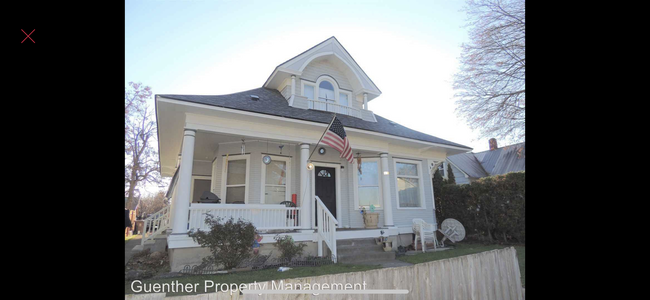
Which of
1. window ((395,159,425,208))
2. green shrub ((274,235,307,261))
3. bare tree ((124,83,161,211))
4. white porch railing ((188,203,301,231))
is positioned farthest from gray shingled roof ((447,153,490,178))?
bare tree ((124,83,161,211))

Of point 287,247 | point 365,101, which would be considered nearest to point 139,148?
point 365,101

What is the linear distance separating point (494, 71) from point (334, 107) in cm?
558

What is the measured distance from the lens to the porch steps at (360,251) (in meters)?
7.52

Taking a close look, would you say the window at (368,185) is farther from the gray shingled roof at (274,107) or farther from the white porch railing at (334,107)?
the white porch railing at (334,107)

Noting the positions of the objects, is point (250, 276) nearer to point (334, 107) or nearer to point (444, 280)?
point (444, 280)

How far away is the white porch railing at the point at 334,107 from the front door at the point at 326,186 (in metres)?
2.08

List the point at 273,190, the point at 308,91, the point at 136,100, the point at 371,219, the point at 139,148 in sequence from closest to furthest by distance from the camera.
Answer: the point at 273,190
the point at 371,219
the point at 308,91
the point at 136,100
the point at 139,148

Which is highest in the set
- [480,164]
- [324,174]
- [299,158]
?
[480,164]

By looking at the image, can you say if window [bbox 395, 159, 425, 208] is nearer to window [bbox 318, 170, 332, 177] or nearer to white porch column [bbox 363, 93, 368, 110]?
white porch column [bbox 363, 93, 368, 110]

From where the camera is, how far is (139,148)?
2034cm
